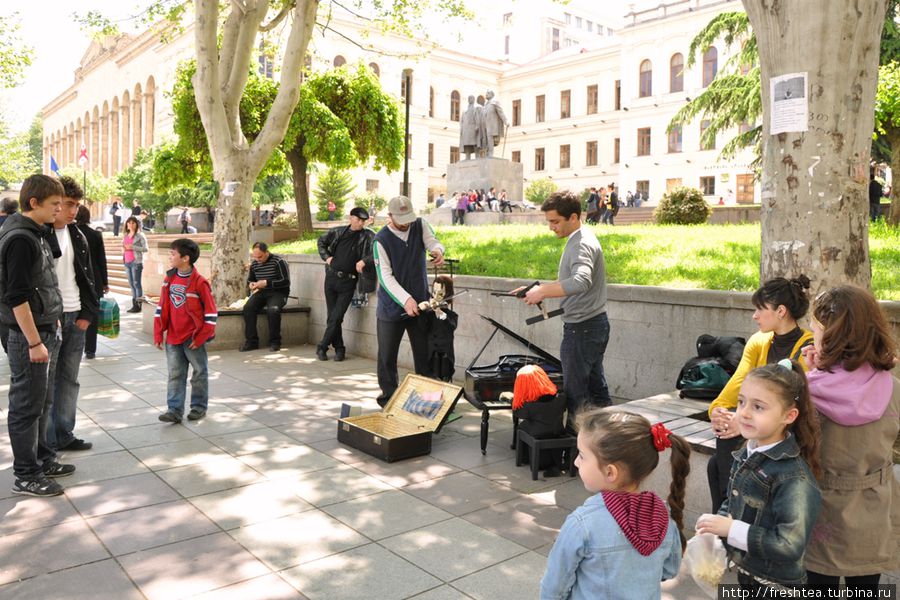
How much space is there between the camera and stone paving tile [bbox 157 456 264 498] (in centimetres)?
495

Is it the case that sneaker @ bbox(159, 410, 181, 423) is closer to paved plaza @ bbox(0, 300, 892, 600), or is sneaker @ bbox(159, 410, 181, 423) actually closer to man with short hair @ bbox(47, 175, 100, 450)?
paved plaza @ bbox(0, 300, 892, 600)

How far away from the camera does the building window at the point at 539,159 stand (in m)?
67.0

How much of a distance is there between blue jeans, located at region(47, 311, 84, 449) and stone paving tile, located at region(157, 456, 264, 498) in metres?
1.03

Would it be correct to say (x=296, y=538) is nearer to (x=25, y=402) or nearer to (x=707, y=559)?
(x=25, y=402)

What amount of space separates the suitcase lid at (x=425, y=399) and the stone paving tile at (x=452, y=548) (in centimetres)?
171

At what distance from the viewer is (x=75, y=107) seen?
3295 inches

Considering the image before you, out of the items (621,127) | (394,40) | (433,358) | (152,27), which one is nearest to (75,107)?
(394,40)

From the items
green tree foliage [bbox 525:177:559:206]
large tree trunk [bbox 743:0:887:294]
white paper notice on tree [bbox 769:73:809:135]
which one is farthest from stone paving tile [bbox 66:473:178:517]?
green tree foliage [bbox 525:177:559:206]

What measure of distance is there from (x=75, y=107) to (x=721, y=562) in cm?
9566

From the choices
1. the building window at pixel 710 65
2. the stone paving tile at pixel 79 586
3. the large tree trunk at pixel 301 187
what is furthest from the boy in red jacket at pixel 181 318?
the building window at pixel 710 65

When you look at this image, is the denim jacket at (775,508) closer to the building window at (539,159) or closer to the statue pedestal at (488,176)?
the statue pedestal at (488,176)

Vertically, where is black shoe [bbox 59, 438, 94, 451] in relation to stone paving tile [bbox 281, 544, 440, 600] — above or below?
Result: above

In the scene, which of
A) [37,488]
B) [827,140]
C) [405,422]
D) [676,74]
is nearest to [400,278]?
[405,422]

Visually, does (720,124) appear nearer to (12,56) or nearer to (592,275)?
(592,275)
